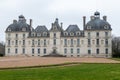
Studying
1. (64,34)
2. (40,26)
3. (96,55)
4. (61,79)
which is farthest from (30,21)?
(61,79)

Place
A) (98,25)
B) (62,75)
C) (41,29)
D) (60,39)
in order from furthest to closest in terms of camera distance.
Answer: (41,29) → (60,39) → (98,25) → (62,75)

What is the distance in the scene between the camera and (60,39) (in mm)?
63062

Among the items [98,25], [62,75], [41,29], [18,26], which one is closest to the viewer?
[62,75]

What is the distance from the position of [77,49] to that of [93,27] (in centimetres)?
648

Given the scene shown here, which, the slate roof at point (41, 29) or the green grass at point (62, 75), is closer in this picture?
the green grass at point (62, 75)

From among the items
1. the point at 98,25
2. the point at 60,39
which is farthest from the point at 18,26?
the point at 98,25

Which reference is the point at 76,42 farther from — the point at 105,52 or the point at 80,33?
the point at 105,52

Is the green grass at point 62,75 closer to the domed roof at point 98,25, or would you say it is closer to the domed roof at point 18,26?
the domed roof at point 98,25

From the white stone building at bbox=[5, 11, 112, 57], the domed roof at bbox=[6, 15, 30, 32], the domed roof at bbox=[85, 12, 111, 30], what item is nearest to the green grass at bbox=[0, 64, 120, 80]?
the white stone building at bbox=[5, 11, 112, 57]

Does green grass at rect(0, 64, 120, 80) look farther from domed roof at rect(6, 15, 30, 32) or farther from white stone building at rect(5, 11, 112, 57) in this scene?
domed roof at rect(6, 15, 30, 32)

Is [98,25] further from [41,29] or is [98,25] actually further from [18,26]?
[18,26]

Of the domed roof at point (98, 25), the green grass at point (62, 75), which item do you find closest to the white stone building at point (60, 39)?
the domed roof at point (98, 25)

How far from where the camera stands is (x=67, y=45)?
62.7m

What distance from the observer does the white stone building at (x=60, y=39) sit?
6078cm
